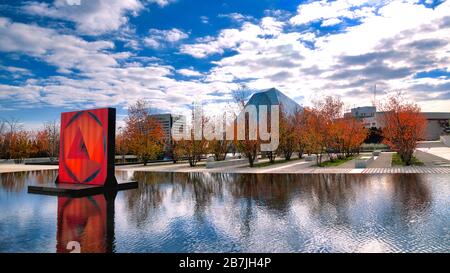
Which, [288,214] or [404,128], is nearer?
[288,214]

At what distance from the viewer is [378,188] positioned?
41.2 feet

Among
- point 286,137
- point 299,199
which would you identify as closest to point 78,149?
point 299,199

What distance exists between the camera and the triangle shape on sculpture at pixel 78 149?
14.6m

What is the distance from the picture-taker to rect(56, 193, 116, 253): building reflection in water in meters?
6.16

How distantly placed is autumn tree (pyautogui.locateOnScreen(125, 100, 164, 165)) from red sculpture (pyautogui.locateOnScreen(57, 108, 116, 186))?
51.1 feet

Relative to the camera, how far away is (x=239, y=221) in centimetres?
783

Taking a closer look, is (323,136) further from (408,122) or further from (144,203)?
(144,203)

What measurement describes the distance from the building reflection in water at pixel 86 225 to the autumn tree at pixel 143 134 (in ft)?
63.8

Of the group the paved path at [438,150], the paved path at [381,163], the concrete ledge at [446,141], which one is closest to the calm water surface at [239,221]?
the paved path at [381,163]

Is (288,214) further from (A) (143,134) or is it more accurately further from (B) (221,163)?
(A) (143,134)

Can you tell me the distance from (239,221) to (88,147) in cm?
955
